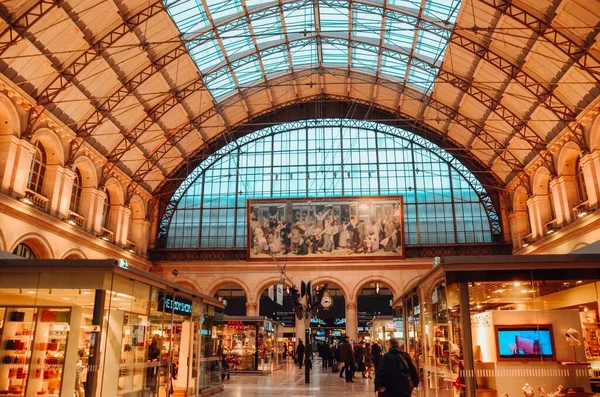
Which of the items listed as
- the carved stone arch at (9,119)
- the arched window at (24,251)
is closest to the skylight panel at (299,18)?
the carved stone arch at (9,119)

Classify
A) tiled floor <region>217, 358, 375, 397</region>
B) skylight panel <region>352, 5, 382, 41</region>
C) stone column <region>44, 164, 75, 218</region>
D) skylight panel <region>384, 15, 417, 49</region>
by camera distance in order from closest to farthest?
1. tiled floor <region>217, 358, 375, 397</region>
2. stone column <region>44, 164, 75, 218</region>
3. skylight panel <region>352, 5, 382, 41</region>
4. skylight panel <region>384, 15, 417, 49</region>

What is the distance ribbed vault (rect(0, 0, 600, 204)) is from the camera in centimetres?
1948

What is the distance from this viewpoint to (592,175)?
71.1 feet

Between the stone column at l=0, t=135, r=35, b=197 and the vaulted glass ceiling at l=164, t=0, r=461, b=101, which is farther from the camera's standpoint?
the vaulted glass ceiling at l=164, t=0, r=461, b=101

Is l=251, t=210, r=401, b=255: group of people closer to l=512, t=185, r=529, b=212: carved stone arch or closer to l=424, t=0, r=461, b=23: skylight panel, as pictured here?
l=512, t=185, r=529, b=212: carved stone arch

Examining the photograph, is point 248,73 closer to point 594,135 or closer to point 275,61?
point 275,61

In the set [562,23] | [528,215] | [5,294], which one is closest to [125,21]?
[5,294]

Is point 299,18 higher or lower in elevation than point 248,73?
higher

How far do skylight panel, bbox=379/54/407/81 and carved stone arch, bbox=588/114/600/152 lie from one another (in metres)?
11.0

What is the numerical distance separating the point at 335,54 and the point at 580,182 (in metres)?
15.9

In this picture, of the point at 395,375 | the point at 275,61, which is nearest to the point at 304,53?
the point at 275,61

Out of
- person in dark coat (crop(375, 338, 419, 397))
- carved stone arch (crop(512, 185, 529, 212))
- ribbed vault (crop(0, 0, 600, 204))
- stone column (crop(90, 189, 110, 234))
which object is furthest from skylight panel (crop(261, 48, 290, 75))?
person in dark coat (crop(375, 338, 419, 397))

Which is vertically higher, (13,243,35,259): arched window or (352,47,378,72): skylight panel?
(352,47,378,72): skylight panel

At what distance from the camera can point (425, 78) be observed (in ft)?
97.1
